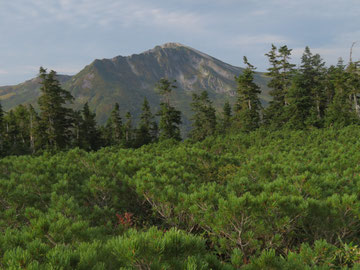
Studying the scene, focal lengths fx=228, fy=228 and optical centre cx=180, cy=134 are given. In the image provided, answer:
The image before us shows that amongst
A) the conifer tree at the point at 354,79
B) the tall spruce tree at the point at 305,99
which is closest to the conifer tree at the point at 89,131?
the tall spruce tree at the point at 305,99

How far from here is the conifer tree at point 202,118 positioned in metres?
50.4

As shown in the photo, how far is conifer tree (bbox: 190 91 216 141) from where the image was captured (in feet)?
165

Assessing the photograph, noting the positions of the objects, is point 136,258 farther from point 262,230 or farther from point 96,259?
point 262,230

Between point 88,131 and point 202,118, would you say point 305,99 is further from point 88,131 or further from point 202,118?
point 88,131

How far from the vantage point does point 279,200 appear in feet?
12.9

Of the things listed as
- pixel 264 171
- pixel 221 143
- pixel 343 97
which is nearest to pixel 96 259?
pixel 264 171

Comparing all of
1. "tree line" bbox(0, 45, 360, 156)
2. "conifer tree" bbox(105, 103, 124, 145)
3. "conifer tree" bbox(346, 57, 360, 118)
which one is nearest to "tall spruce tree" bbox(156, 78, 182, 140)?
"tree line" bbox(0, 45, 360, 156)

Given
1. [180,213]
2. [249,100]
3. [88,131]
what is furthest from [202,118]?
[180,213]

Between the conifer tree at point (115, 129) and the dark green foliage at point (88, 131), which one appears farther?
the conifer tree at point (115, 129)

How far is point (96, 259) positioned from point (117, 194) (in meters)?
5.14

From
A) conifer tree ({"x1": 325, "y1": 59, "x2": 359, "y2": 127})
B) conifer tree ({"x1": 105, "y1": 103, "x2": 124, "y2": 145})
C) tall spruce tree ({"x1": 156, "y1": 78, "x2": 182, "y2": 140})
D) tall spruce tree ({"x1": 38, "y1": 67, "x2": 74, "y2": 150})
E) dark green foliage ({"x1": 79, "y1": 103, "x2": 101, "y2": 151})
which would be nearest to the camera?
conifer tree ({"x1": 325, "y1": 59, "x2": 359, "y2": 127})

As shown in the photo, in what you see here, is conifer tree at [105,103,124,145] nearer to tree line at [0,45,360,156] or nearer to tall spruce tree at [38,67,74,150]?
tree line at [0,45,360,156]

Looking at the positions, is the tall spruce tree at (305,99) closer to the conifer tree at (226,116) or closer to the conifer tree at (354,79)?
the conifer tree at (354,79)

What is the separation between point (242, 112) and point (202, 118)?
14.0 metres
